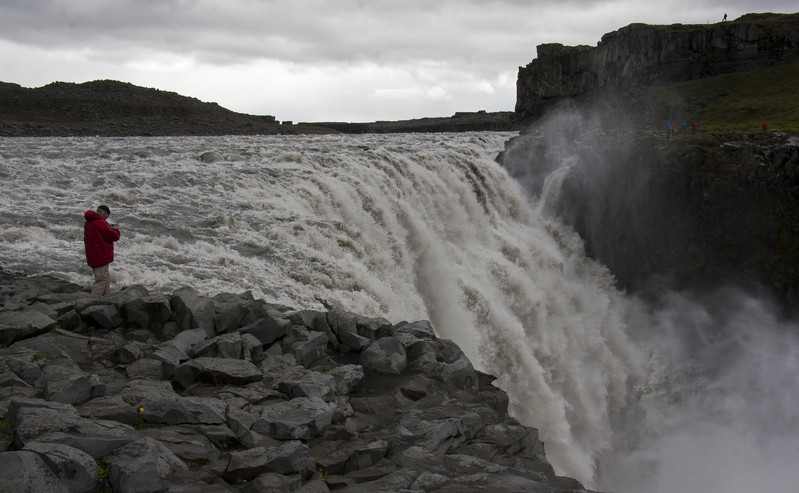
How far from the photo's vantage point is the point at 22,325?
10.3 m

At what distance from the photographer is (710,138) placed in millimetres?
35938

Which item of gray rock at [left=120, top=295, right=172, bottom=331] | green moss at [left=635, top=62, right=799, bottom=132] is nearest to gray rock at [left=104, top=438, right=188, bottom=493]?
gray rock at [left=120, top=295, right=172, bottom=331]

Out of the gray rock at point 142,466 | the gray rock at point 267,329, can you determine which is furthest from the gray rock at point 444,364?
the gray rock at point 142,466

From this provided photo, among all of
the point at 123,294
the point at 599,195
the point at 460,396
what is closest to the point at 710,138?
the point at 599,195

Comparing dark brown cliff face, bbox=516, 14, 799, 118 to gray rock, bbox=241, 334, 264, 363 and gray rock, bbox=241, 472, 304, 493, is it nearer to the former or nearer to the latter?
gray rock, bbox=241, 334, 264, 363

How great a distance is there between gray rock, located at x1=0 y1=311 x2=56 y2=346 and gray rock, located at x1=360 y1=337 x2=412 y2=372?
513 centimetres

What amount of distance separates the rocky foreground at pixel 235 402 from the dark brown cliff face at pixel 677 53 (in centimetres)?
7738

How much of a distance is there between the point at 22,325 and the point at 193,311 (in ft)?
8.36

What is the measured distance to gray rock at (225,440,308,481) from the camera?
736 cm

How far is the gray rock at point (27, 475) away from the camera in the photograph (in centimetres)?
603

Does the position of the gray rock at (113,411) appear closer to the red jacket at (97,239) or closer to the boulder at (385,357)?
A: the boulder at (385,357)

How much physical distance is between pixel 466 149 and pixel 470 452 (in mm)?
29190

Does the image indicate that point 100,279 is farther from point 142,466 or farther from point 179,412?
point 142,466

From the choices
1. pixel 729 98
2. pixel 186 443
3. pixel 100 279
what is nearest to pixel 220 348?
pixel 186 443
